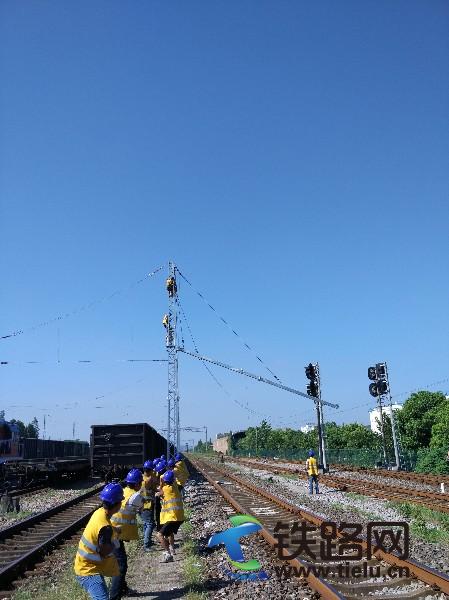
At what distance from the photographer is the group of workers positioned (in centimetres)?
530

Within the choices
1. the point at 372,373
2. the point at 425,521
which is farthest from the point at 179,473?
the point at 372,373

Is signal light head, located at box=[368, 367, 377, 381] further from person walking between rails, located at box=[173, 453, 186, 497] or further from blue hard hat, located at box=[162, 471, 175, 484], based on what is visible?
blue hard hat, located at box=[162, 471, 175, 484]

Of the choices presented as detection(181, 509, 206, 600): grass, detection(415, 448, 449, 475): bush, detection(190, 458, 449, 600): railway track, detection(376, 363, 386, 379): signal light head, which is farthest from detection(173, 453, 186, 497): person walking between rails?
detection(376, 363, 386, 379): signal light head

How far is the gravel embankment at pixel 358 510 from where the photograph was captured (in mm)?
8523

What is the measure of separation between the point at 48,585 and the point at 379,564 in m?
5.23

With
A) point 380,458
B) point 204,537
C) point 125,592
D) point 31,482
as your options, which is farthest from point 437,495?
point 380,458

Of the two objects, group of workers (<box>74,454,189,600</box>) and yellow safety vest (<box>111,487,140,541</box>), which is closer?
group of workers (<box>74,454,189,600</box>)

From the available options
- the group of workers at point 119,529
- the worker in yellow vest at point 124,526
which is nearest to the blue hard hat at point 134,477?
the group of workers at point 119,529

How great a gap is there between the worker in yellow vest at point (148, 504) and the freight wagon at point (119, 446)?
13804 millimetres

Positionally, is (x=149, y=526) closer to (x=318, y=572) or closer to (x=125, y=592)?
(x=125, y=592)

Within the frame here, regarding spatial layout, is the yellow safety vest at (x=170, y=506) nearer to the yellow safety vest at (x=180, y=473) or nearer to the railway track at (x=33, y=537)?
the railway track at (x=33, y=537)

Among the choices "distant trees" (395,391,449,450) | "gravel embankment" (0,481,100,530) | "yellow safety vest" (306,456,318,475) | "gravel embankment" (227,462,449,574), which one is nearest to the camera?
"gravel embankment" (227,462,449,574)

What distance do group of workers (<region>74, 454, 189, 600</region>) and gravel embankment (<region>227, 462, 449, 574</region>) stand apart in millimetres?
4078

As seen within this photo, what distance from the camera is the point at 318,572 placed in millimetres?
7504
